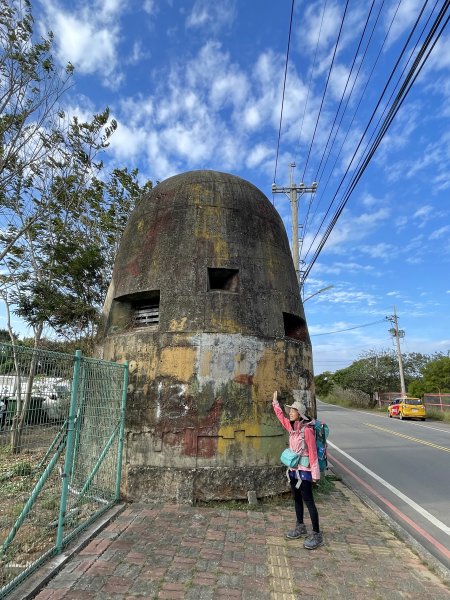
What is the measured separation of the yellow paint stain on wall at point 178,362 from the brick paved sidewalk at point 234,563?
2.01 meters

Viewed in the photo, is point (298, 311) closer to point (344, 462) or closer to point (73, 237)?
point (344, 462)

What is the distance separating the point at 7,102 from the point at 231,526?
33.0ft

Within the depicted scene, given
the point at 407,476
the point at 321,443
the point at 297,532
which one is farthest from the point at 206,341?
the point at 407,476

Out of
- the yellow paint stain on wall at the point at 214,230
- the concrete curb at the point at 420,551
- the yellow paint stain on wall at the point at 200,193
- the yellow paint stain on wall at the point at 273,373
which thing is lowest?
the concrete curb at the point at 420,551

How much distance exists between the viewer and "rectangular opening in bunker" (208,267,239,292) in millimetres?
7473

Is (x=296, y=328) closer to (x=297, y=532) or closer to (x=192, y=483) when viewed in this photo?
(x=192, y=483)

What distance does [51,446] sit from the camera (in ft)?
15.1

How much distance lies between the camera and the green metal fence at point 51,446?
3.88m

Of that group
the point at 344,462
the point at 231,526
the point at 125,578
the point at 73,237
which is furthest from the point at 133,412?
the point at 73,237

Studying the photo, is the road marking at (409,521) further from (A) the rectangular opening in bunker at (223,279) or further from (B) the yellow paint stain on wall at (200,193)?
(B) the yellow paint stain on wall at (200,193)

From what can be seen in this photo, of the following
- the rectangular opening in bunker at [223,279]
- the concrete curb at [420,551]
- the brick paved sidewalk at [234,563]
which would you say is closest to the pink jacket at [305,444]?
the brick paved sidewalk at [234,563]

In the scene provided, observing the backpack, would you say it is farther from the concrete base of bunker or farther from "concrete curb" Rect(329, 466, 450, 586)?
the concrete base of bunker

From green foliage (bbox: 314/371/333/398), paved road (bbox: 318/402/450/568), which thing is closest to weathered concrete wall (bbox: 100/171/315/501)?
paved road (bbox: 318/402/450/568)

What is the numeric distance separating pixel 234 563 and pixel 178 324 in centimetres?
363
